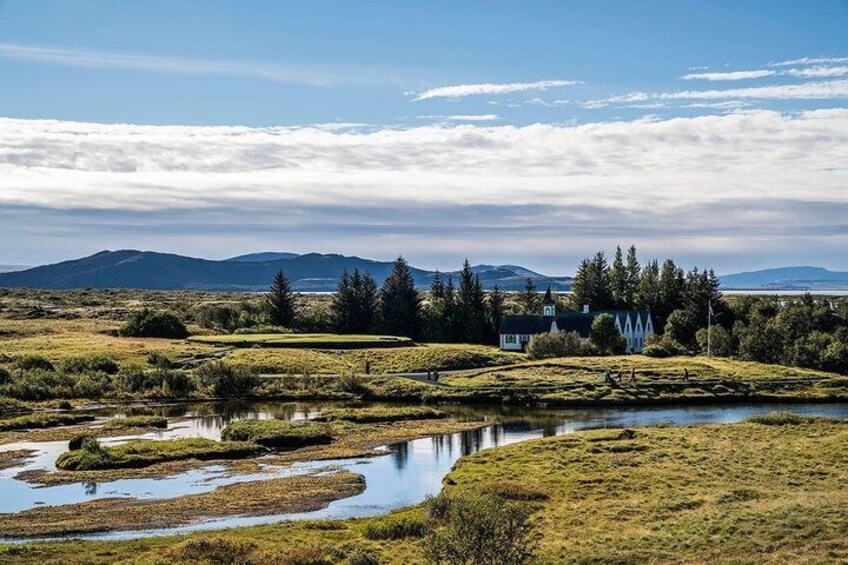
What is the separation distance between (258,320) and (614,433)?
8556cm

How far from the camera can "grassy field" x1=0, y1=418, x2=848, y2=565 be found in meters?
33.3

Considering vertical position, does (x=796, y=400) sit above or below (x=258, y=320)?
below

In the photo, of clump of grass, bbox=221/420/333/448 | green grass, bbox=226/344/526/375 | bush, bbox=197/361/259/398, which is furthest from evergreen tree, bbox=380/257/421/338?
clump of grass, bbox=221/420/333/448

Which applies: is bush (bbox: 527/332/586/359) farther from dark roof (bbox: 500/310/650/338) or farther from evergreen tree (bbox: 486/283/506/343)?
evergreen tree (bbox: 486/283/506/343)

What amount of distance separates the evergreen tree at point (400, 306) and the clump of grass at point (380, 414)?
179 feet

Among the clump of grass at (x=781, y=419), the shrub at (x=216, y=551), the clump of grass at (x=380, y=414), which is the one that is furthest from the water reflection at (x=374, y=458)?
the shrub at (x=216, y=551)

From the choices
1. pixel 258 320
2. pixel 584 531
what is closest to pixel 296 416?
pixel 584 531

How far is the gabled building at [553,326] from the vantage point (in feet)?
398

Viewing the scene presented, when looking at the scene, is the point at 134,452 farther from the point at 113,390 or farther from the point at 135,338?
the point at 135,338

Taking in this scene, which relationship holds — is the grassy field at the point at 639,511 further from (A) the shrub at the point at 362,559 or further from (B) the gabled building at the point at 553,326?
(B) the gabled building at the point at 553,326

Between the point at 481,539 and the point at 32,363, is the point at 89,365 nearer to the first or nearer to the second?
the point at 32,363

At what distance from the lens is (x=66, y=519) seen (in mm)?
41938

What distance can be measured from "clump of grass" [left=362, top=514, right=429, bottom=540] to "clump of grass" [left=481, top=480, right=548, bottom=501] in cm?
605

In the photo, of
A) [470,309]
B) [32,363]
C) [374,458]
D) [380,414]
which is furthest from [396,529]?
[470,309]
